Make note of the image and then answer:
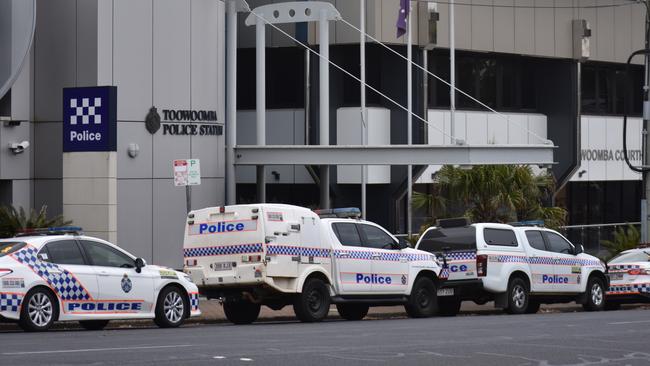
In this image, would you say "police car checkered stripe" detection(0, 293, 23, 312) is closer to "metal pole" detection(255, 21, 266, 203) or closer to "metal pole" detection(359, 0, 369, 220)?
"metal pole" detection(255, 21, 266, 203)

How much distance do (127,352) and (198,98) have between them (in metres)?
15.4

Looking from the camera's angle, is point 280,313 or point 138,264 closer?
point 138,264

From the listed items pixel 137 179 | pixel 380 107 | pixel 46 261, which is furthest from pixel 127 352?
pixel 380 107

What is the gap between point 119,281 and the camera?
20.3m

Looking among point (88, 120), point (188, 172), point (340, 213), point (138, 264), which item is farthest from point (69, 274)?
point (88, 120)

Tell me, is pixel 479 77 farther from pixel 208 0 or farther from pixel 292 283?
pixel 292 283

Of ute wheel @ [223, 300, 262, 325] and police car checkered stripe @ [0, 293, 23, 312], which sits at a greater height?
police car checkered stripe @ [0, 293, 23, 312]

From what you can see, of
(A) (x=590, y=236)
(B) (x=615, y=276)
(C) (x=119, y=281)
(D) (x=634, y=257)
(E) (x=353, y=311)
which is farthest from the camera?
(A) (x=590, y=236)

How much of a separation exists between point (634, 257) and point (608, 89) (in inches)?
694

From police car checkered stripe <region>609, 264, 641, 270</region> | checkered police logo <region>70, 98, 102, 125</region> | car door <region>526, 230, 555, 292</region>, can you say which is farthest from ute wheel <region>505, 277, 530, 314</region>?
checkered police logo <region>70, 98, 102, 125</region>

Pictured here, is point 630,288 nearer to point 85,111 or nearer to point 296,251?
point 296,251

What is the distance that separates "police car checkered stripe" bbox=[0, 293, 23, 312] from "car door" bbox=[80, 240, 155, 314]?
1.59 m

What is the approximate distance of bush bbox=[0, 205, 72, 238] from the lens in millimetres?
25484

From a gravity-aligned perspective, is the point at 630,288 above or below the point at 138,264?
below
